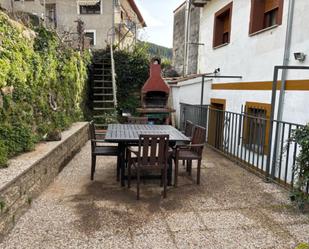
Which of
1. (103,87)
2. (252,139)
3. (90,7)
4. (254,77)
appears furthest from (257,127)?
(90,7)

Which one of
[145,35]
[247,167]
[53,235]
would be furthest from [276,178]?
[145,35]

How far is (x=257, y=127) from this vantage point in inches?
209

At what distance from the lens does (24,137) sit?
3.91m

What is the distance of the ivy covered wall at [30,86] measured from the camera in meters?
3.63

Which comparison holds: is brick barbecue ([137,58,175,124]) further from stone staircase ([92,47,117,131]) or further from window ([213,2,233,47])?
window ([213,2,233,47])

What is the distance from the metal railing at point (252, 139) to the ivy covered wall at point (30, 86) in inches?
142

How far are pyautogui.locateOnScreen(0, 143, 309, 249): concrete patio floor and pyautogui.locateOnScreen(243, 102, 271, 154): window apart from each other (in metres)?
0.94

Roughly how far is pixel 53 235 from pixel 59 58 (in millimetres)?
4566

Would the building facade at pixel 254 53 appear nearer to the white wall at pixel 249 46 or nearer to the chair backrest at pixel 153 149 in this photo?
the white wall at pixel 249 46

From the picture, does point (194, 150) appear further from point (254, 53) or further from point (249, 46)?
point (249, 46)


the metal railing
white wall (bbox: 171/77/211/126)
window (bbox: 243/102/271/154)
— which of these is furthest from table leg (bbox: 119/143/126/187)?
white wall (bbox: 171/77/211/126)

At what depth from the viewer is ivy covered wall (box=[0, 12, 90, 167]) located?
3630 mm

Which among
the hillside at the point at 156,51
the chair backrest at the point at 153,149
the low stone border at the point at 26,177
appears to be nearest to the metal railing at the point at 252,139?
the chair backrest at the point at 153,149

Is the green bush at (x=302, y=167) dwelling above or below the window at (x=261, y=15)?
below
